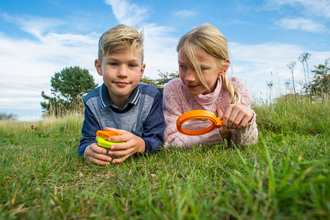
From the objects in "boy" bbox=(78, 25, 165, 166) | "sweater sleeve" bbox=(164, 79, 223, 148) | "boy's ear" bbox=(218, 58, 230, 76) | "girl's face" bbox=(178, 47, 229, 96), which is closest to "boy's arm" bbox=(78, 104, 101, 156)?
"boy" bbox=(78, 25, 165, 166)

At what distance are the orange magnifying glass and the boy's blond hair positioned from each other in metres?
1.09

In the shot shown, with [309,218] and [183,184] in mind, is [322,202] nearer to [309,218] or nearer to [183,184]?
[309,218]

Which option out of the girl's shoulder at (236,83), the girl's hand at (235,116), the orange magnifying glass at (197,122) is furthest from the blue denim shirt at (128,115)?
the girl's shoulder at (236,83)

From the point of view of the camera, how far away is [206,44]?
239 cm

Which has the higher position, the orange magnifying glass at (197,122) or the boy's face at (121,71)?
the boy's face at (121,71)

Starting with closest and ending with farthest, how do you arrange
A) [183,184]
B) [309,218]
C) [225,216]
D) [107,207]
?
[309,218], [225,216], [107,207], [183,184]

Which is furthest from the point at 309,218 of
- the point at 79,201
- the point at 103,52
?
the point at 103,52

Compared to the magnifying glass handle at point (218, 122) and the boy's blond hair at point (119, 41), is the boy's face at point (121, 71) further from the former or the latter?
the magnifying glass handle at point (218, 122)

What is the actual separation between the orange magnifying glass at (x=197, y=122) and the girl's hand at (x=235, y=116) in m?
0.08

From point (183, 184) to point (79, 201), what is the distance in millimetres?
604

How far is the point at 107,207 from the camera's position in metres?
1.08

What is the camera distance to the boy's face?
2488mm

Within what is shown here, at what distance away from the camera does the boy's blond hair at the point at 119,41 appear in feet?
8.18

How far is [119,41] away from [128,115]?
94 cm
